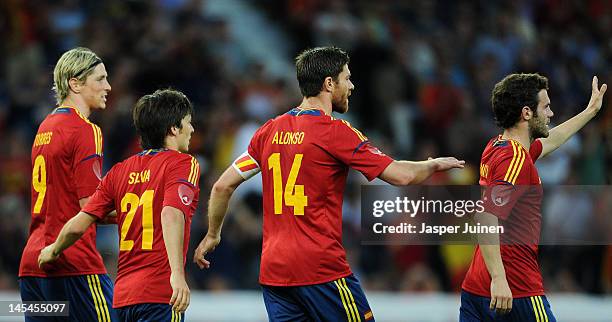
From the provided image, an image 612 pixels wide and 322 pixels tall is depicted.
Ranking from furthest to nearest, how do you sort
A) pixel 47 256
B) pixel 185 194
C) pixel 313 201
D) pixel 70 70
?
pixel 70 70, pixel 47 256, pixel 313 201, pixel 185 194

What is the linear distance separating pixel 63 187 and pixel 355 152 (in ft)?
6.25

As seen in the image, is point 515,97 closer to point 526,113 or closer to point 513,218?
point 526,113

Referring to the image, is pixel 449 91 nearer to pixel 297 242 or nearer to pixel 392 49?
pixel 392 49

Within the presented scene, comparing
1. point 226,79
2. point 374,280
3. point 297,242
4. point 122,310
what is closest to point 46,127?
point 122,310

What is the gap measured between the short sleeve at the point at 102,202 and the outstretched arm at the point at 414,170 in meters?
1.55

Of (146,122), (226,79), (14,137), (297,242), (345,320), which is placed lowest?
(345,320)

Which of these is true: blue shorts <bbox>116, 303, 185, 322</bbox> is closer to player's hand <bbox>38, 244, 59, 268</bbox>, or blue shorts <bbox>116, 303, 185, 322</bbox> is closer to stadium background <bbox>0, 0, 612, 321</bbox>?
player's hand <bbox>38, 244, 59, 268</bbox>

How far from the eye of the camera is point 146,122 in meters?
5.96

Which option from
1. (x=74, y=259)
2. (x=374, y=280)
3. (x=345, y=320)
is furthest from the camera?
(x=374, y=280)

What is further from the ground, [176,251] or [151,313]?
[176,251]

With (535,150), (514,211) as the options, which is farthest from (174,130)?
(535,150)

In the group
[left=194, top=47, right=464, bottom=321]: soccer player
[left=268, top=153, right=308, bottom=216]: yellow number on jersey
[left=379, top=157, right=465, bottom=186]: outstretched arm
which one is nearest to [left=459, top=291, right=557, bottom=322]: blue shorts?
[left=194, top=47, right=464, bottom=321]: soccer player

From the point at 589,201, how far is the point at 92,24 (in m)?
6.77

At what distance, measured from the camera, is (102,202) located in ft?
→ 19.4
